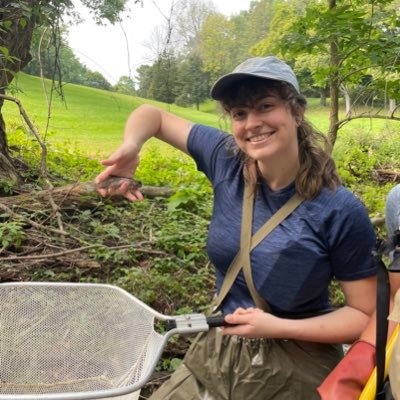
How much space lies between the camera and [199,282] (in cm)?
346

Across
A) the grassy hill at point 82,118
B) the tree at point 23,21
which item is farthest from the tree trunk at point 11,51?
the grassy hill at point 82,118

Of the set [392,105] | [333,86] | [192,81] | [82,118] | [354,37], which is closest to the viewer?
[354,37]

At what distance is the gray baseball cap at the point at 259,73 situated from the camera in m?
1.50

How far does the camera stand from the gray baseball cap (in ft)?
4.91

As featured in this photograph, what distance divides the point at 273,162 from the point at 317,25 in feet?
7.20

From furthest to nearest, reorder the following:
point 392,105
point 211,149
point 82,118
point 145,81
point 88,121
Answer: point 82,118 < point 88,121 < point 145,81 < point 392,105 < point 211,149

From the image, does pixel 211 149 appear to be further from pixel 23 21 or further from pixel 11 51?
pixel 11 51

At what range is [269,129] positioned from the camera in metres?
1.54

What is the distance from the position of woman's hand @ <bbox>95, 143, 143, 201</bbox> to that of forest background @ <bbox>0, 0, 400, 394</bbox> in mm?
523

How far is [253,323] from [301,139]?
2.15 feet

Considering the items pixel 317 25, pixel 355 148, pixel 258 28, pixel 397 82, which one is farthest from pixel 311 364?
pixel 355 148

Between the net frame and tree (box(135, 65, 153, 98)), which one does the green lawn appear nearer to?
tree (box(135, 65, 153, 98))

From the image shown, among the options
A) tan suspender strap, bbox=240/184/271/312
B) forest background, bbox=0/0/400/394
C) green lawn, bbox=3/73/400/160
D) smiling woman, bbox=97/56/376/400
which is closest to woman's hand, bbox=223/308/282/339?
smiling woman, bbox=97/56/376/400

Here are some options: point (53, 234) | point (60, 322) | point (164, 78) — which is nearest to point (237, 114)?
point (60, 322)
